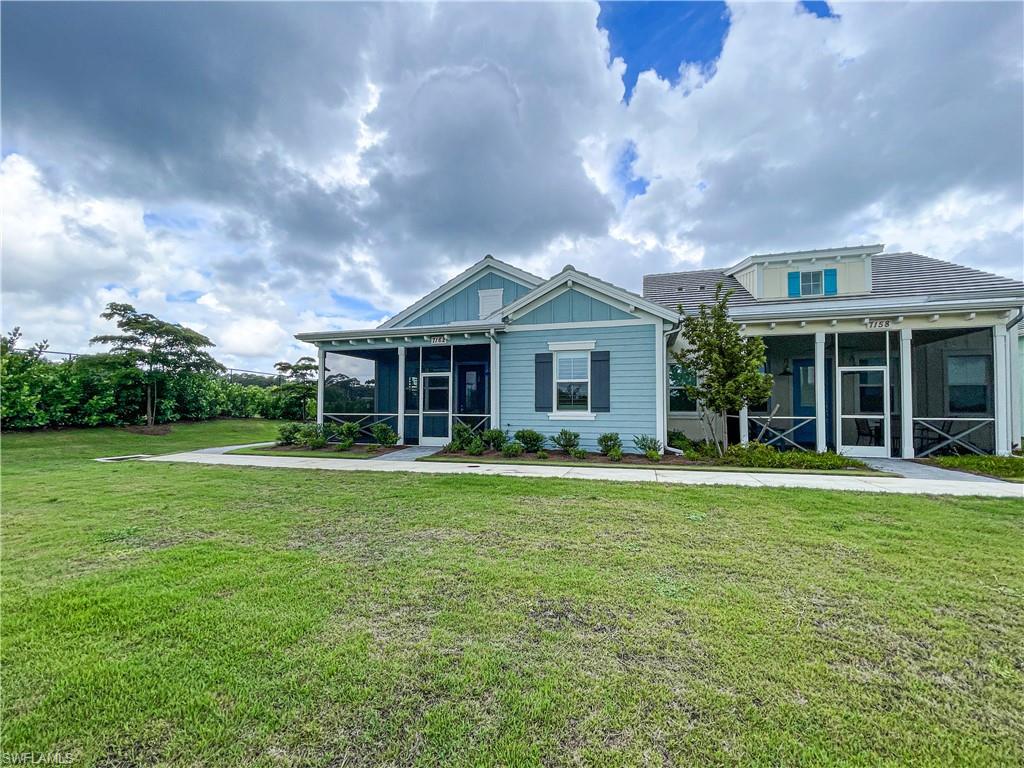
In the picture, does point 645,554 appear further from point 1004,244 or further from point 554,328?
point 1004,244

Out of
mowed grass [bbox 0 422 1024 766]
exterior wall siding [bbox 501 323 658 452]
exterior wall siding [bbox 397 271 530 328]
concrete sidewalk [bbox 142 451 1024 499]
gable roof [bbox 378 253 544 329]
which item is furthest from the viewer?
exterior wall siding [bbox 397 271 530 328]

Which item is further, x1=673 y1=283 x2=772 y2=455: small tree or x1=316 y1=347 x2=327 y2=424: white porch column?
x1=316 y1=347 x2=327 y2=424: white porch column

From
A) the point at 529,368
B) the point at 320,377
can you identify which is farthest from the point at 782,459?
the point at 320,377

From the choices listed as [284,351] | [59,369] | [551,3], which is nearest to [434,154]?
[551,3]

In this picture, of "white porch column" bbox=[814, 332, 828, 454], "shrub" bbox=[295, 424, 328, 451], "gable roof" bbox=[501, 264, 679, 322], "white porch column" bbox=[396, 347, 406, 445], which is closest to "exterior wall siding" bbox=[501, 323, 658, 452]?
"gable roof" bbox=[501, 264, 679, 322]

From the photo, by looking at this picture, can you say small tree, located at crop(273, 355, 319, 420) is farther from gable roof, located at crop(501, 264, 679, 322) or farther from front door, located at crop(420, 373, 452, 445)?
gable roof, located at crop(501, 264, 679, 322)

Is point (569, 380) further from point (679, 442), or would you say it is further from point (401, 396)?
point (401, 396)

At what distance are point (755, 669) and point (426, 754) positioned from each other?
1690 millimetres

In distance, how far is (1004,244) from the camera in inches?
646

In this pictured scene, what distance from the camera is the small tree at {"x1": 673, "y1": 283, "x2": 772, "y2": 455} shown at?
30.5 feet

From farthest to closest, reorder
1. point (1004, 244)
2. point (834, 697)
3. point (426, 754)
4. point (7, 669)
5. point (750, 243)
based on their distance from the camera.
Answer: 1. point (750, 243)
2. point (1004, 244)
3. point (7, 669)
4. point (834, 697)
5. point (426, 754)

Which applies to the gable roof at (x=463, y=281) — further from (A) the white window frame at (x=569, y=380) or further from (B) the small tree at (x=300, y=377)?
(B) the small tree at (x=300, y=377)

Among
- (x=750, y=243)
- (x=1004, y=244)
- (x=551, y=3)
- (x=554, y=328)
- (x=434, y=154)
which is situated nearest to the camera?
(x=551, y=3)

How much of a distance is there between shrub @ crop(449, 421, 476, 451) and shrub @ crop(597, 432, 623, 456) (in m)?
3.39
